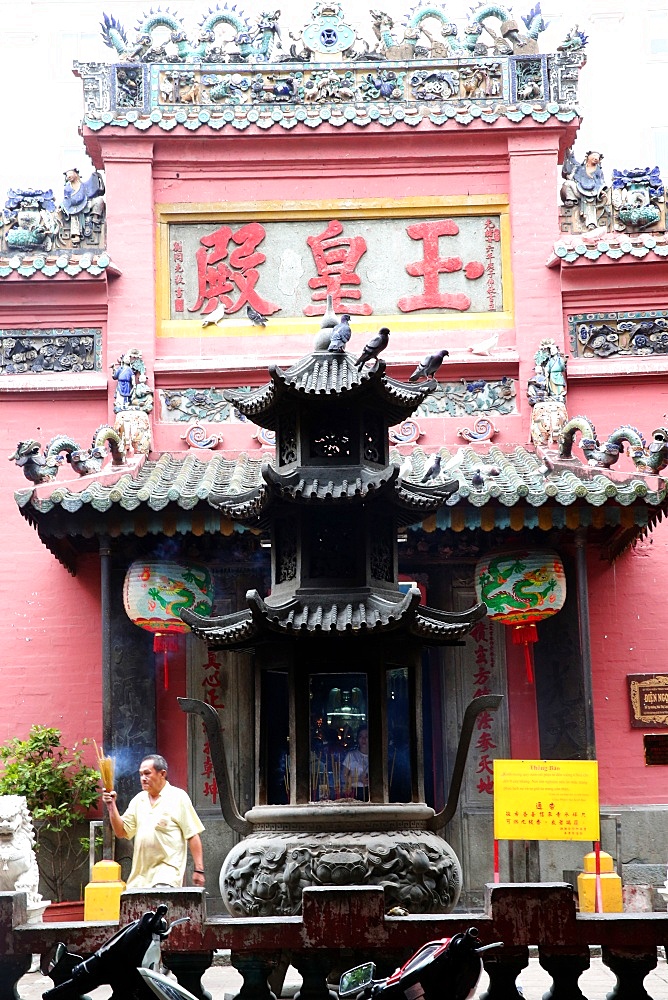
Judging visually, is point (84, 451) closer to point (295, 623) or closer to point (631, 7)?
point (295, 623)

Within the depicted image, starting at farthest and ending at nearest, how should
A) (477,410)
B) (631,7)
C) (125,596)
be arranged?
(631,7) < (477,410) < (125,596)

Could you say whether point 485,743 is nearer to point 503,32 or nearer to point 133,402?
point 133,402

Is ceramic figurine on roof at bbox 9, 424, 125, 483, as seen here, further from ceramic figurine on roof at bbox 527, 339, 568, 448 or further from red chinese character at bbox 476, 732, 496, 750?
red chinese character at bbox 476, 732, 496, 750

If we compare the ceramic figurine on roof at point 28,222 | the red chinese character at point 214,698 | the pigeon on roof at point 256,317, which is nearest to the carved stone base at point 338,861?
the red chinese character at point 214,698

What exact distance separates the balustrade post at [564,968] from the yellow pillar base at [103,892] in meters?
6.90

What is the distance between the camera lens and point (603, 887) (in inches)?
448

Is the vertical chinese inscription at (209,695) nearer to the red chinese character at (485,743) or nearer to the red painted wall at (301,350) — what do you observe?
the red painted wall at (301,350)

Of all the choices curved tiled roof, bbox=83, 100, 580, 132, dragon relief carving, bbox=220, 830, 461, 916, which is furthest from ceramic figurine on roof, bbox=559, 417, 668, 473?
dragon relief carving, bbox=220, 830, 461, 916

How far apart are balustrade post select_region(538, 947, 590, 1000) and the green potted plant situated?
8219 millimetres

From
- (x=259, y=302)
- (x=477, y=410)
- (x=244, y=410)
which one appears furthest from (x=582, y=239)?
(x=244, y=410)

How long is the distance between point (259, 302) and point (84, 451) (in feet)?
8.56

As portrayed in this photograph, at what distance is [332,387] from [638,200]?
23.1ft

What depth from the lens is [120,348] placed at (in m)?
14.1

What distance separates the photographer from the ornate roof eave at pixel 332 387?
8289 mm
